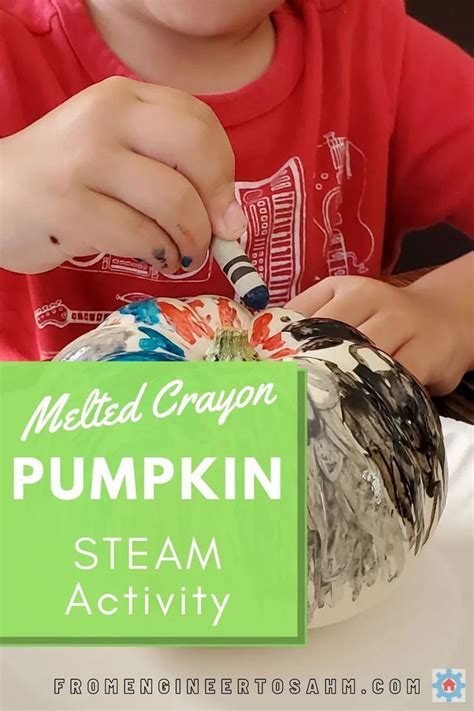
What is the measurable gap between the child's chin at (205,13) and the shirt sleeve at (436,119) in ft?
0.48

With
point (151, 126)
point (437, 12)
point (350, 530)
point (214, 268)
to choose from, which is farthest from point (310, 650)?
point (437, 12)

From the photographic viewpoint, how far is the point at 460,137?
0.58 m

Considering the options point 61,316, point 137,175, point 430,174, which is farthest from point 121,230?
point 430,174

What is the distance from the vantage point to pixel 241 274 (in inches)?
12.0

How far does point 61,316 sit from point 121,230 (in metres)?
0.23

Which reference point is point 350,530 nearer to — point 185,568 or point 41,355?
point 185,568

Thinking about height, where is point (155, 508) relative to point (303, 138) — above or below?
below

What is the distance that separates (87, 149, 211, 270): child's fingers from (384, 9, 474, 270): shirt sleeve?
314 millimetres

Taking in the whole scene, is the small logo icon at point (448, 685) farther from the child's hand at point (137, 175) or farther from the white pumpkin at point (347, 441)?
the child's hand at point (137, 175)

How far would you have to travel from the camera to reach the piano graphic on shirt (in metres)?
0.57

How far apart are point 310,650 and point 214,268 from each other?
11.8 inches

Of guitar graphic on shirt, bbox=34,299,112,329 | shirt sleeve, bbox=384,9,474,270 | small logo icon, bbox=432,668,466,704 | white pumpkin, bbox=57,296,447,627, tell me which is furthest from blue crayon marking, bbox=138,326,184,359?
shirt sleeve, bbox=384,9,474,270

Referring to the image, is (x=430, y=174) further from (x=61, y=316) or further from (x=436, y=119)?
(x=61, y=316)

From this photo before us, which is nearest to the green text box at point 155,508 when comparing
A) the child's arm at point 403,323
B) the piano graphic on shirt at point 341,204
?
the child's arm at point 403,323
